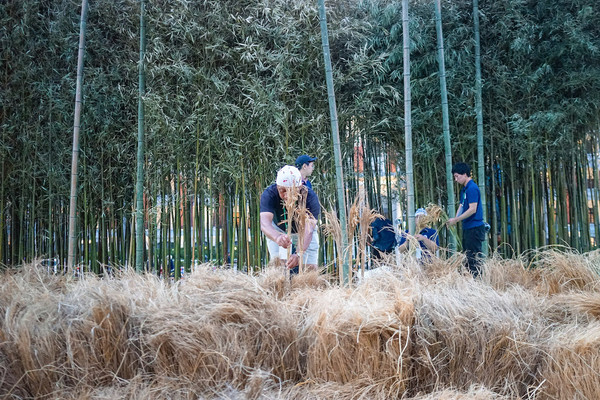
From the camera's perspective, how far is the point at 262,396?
1.97 m

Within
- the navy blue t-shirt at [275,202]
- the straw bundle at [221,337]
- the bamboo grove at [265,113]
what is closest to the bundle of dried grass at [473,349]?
the straw bundle at [221,337]

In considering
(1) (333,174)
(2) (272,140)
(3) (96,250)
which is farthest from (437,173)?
(3) (96,250)

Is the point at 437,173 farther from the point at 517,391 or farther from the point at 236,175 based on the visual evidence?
the point at 517,391

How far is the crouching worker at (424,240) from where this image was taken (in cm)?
330

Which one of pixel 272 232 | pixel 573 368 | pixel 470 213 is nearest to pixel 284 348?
pixel 573 368

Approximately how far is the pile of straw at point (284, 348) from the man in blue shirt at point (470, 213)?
218 cm

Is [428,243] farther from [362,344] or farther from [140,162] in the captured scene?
[140,162]

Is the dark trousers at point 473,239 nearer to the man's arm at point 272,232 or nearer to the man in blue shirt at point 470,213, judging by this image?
the man in blue shirt at point 470,213

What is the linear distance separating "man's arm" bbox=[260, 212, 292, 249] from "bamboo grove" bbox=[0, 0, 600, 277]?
157cm

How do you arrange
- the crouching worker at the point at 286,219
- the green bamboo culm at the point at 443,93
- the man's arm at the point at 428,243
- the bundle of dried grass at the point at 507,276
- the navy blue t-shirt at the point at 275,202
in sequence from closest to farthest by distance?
the bundle of dried grass at the point at 507,276
the crouching worker at the point at 286,219
the navy blue t-shirt at the point at 275,202
the man's arm at the point at 428,243
the green bamboo culm at the point at 443,93

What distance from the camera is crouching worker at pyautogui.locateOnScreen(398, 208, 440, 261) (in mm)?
3305

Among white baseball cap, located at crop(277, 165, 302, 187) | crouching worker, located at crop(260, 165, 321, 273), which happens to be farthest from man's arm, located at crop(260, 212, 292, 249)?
white baseball cap, located at crop(277, 165, 302, 187)

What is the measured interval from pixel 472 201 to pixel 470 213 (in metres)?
0.10

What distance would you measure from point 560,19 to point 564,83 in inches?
21.0
